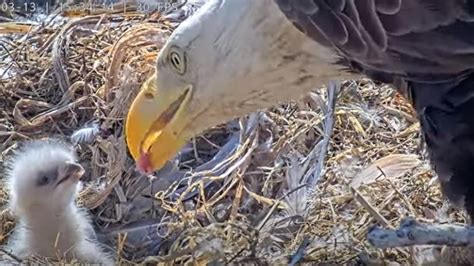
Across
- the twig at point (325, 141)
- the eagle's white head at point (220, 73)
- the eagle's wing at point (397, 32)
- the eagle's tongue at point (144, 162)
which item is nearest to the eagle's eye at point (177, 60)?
the eagle's white head at point (220, 73)

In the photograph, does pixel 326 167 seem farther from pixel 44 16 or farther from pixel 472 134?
pixel 44 16

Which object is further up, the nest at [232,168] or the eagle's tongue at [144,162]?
the eagle's tongue at [144,162]

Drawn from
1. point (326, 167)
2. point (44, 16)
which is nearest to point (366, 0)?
point (326, 167)

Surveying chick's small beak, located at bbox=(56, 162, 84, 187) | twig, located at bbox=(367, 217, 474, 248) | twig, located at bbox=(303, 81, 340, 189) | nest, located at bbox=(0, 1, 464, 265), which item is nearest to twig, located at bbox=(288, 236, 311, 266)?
nest, located at bbox=(0, 1, 464, 265)

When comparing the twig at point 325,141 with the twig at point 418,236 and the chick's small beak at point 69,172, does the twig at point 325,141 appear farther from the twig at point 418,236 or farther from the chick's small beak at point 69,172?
the twig at point 418,236

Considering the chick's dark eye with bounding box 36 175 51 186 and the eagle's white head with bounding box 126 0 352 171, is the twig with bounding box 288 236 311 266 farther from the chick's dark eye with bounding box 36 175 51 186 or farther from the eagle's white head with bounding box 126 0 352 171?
the chick's dark eye with bounding box 36 175 51 186

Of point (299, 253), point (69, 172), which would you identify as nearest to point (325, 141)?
point (299, 253)

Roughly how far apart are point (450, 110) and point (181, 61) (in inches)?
26.1

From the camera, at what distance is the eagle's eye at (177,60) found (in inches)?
104

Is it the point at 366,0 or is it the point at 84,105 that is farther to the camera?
the point at 84,105

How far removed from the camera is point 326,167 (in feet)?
11.4

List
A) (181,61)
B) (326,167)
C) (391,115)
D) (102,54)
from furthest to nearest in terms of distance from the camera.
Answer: (102,54) < (391,115) < (326,167) < (181,61)

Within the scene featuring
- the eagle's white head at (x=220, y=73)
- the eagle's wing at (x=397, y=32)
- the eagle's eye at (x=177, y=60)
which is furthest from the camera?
the eagle's eye at (x=177, y=60)

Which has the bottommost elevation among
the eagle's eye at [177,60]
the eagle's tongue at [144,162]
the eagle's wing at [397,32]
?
the eagle's tongue at [144,162]
